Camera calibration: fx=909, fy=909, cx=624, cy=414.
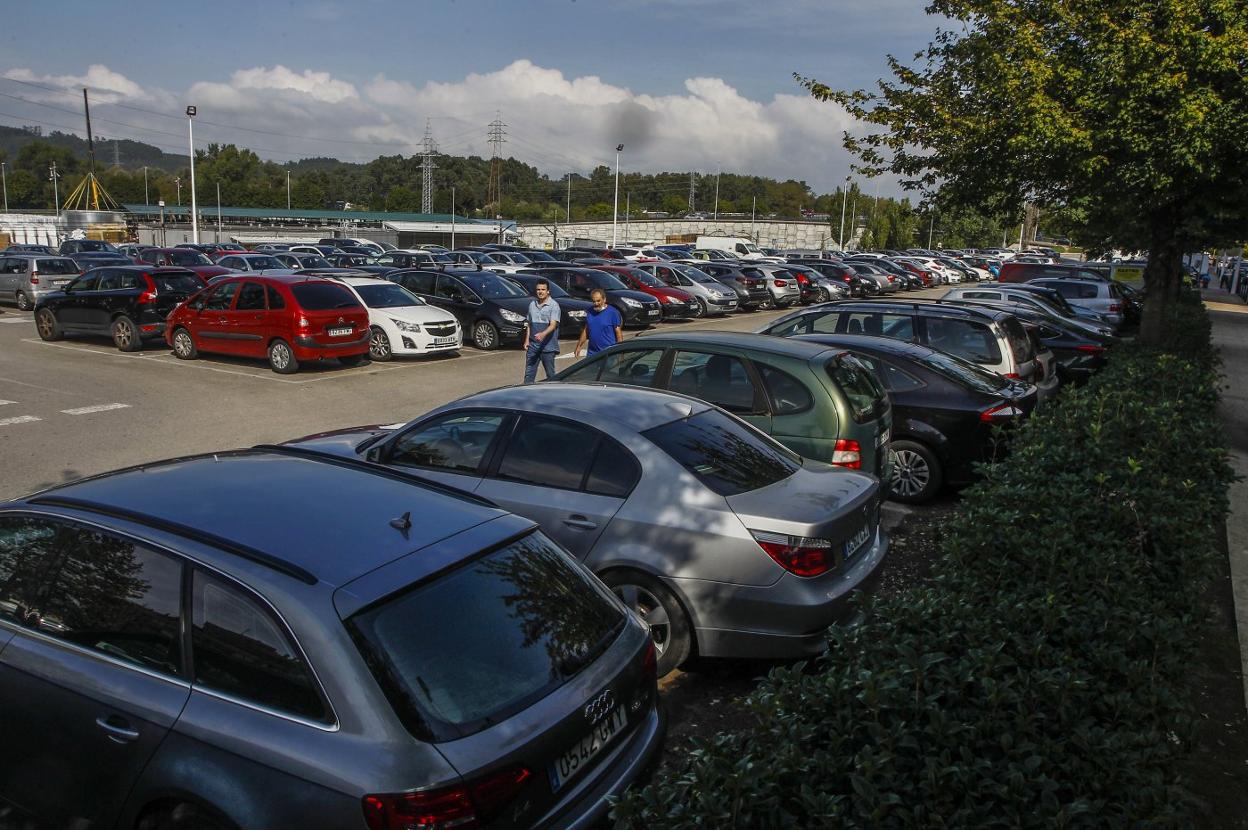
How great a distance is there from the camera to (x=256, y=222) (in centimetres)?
9506

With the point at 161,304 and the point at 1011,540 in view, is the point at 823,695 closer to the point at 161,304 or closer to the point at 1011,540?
the point at 1011,540

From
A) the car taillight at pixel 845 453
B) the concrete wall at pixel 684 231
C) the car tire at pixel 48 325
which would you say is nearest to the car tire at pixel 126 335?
the car tire at pixel 48 325

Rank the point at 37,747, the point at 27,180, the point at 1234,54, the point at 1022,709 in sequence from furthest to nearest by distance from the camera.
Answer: the point at 27,180 → the point at 1234,54 → the point at 37,747 → the point at 1022,709

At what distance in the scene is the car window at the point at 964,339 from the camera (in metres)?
10.5

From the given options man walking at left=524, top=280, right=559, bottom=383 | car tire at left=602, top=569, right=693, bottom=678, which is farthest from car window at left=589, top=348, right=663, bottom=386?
man walking at left=524, top=280, right=559, bottom=383

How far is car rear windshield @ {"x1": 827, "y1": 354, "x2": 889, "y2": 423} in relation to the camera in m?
7.24

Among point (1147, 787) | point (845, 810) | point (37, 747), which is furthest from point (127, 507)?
point (1147, 787)

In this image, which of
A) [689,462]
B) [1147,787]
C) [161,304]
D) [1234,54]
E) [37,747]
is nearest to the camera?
[1147,787]

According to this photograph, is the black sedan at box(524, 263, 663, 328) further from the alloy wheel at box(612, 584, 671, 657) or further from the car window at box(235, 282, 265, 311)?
the alloy wheel at box(612, 584, 671, 657)

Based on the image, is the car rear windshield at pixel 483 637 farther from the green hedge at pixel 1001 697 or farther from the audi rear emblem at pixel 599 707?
the green hedge at pixel 1001 697

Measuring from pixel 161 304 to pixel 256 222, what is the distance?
83917 millimetres

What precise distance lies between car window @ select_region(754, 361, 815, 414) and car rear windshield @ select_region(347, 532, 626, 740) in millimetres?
3980

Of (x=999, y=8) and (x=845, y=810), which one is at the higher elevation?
(x=999, y=8)

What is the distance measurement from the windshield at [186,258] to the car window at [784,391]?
1083 inches
